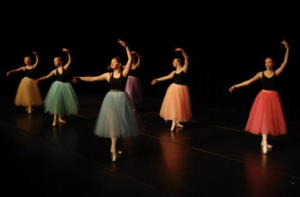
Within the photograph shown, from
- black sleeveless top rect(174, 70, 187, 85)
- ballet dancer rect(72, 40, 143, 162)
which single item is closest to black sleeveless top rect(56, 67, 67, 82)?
black sleeveless top rect(174, 70, 187, 85)

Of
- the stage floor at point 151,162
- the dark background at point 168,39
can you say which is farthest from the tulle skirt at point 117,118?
the dark background at point 168,39

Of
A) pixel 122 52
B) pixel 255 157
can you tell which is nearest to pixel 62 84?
pixel 255 157

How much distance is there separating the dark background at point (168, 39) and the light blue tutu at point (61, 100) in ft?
9.89

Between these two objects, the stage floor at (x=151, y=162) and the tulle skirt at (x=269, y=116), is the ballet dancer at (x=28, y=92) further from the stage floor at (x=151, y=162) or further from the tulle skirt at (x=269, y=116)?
the tulle skirt at (x=269, y=116)

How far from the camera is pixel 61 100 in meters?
6.92

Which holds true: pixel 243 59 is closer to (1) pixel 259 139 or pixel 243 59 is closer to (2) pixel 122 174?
(1) pixel 259 139

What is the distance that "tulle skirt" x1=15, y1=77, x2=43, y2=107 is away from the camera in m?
8.51

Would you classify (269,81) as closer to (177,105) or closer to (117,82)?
(177,105)

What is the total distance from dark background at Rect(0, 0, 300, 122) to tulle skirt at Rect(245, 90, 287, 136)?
6.22 ft

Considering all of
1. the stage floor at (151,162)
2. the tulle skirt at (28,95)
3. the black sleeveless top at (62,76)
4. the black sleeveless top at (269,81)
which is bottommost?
the stage floor at (151,162)

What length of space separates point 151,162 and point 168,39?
208 inches

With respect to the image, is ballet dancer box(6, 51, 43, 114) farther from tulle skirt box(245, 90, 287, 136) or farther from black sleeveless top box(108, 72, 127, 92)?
tulle skirt box(245, 90, 287, 136)

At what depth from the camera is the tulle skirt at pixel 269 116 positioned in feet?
16.8

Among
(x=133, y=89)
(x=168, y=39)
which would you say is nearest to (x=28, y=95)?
(x=133, y=89)
